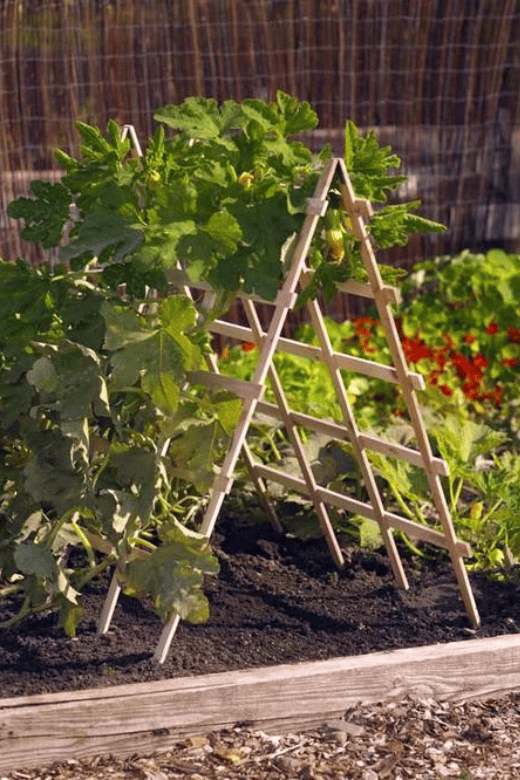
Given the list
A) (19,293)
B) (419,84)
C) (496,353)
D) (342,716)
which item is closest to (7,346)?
(19,293)

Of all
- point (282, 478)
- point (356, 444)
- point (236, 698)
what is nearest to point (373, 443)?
point (356, 444)

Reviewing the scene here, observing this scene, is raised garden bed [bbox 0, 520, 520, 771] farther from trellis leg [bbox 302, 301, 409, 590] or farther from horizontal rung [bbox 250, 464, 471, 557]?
horizontal rung [bbox 250, 464, 471, 557]

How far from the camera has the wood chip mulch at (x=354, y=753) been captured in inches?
139

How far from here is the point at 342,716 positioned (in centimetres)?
→ 383

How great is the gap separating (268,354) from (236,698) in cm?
89

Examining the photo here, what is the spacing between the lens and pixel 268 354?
3814 mm

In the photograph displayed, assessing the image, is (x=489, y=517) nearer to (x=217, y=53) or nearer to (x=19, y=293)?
(x=19, y=293)

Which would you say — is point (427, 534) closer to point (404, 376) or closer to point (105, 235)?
point (404, 376)

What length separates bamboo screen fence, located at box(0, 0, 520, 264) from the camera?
6367 millimetres

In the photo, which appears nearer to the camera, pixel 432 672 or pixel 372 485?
pixel 432 672

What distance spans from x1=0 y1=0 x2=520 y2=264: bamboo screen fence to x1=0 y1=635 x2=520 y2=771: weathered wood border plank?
318 cm

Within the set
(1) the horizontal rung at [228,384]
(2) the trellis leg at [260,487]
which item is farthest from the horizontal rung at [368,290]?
(2) the trellis leg at [260,487]

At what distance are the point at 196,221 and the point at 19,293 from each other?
52 centimetres

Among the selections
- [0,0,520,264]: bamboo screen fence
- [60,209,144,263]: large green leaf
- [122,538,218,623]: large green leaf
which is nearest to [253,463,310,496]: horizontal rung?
[122,538,218,623]: large green leaf
